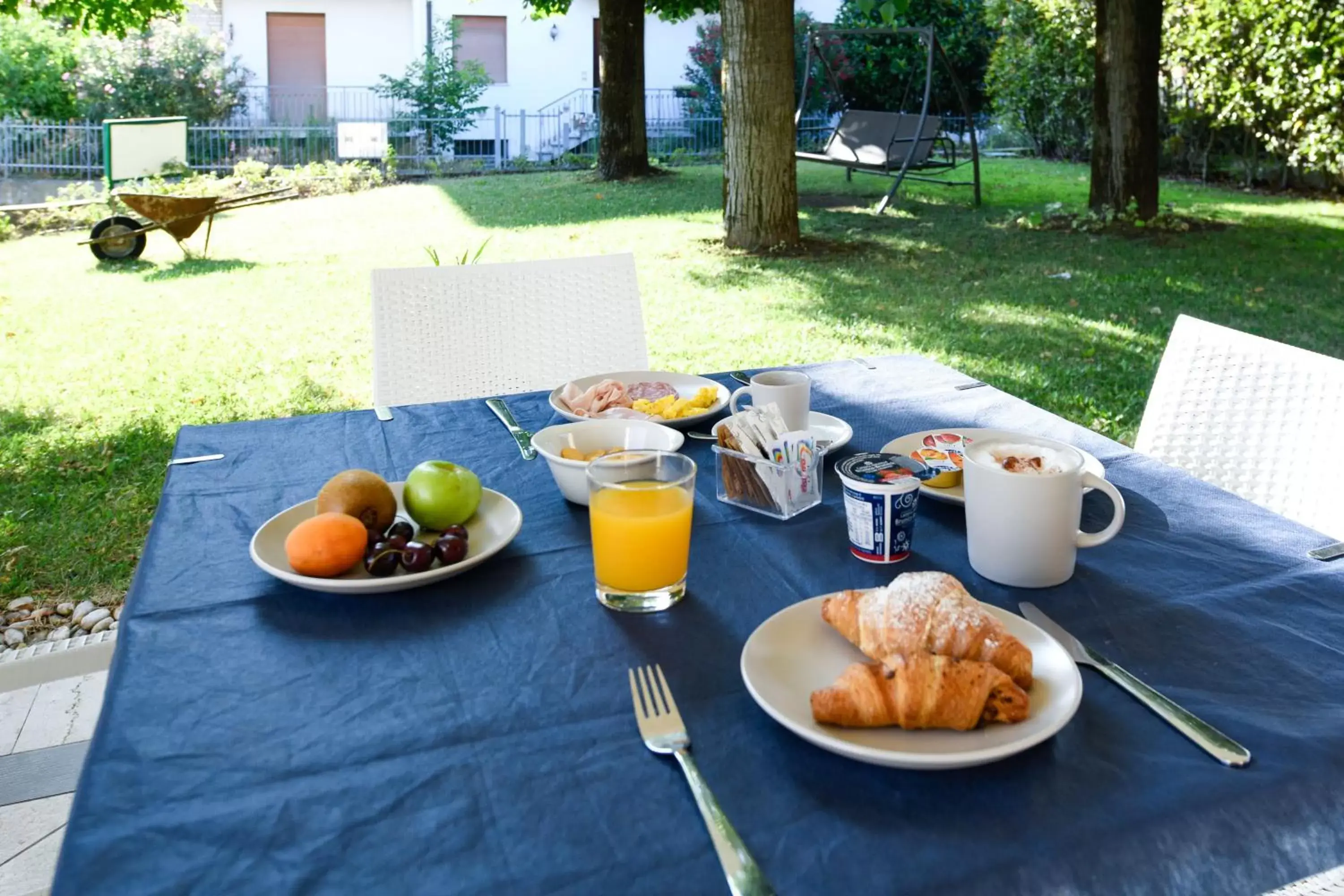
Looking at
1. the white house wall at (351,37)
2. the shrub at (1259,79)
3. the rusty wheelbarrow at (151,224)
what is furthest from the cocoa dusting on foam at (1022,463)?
the white house wall at (351,37)

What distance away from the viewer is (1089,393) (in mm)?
4621

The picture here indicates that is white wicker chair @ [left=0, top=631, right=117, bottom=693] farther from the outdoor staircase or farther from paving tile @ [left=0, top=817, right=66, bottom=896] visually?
the outdoor staircase

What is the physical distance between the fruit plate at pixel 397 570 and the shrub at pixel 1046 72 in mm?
13746

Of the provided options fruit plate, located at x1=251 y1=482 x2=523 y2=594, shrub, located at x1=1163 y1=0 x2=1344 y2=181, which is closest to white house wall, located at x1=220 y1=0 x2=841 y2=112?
shrub, located at x1=1163 y1=0 x2=1344 y2=181

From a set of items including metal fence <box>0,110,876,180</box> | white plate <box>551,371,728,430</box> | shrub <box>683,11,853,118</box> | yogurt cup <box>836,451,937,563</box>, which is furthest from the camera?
shrub <box>683,11,853,118</box>

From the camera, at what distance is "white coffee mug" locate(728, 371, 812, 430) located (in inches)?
66.1

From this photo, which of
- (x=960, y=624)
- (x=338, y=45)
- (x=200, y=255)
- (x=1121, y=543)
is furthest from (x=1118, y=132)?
(x=338, y=45)

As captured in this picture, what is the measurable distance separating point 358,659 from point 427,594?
159 millimetres

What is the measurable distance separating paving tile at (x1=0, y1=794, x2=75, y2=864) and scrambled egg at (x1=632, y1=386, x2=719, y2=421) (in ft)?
4.32

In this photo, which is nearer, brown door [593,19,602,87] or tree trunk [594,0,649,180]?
tree trunk [594,0,649,180]

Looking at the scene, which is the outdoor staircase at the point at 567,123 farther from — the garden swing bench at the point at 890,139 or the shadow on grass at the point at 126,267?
the shadow on grass at the point at 126,267

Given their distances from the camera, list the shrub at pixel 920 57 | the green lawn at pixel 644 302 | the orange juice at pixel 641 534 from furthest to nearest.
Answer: the shrub at pixel 920 57 < the green lawn at pixel 644 302 < the orange juice at pixel 641 534

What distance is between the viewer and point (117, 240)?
8.04m

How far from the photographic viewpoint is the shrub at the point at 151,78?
51.7 feet
